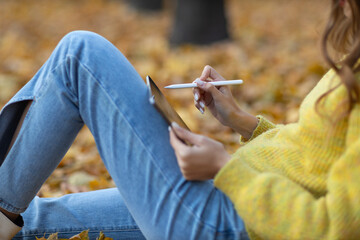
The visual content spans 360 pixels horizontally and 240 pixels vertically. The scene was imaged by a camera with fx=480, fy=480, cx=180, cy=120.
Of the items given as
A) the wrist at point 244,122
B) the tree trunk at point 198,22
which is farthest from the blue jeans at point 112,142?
the tree trunk at point 198,22

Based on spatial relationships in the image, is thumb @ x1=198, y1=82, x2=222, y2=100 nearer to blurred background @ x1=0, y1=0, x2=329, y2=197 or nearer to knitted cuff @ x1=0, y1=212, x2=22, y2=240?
blurred background @ x1=0, y1=0, x2=329, y2=197

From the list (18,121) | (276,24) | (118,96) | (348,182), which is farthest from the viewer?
(276,24)

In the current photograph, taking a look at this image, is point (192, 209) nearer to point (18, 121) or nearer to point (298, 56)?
point (18, 121)

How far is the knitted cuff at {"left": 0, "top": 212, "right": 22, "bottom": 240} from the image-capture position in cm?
143

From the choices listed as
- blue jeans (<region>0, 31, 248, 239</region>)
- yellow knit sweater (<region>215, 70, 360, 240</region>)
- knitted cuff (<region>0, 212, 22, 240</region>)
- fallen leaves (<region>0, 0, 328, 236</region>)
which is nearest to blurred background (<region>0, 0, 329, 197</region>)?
fallen leaves (<region>0, 0, 328, 236</region>)

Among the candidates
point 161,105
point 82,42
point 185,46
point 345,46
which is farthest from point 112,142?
point 185,46

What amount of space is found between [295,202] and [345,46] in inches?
18.1

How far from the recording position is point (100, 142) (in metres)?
1.33

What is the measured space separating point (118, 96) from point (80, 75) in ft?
0.43

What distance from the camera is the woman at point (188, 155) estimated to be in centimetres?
111

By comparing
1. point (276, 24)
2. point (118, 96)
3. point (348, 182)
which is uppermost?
point (118, 96)

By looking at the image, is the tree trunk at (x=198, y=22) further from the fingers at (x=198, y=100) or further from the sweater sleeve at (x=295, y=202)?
the sweater sleeve at (x=295, y=202)

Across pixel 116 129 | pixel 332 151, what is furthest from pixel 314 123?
pixel 116 129

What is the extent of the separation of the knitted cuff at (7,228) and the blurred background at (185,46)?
0.72 meters
